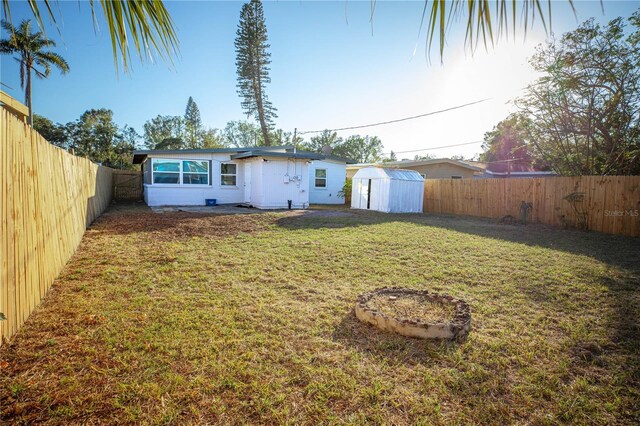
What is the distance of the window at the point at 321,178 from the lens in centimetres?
1848

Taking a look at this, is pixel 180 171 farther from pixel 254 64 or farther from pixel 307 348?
pixel 254 64

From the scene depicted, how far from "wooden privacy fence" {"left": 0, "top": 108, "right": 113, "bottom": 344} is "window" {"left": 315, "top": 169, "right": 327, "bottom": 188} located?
14.4 m

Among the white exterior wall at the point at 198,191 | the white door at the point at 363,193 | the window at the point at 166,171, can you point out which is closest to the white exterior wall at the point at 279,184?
the white exterior wall at the point at 198,191

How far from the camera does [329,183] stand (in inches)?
739

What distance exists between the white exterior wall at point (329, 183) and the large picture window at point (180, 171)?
19.7 ft

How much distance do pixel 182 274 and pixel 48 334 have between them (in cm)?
191

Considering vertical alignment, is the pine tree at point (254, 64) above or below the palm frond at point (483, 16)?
above

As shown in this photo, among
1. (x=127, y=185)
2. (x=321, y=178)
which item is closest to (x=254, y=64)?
(x=321, y=178)

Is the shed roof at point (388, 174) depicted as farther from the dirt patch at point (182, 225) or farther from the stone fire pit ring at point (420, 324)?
the stone fire pit ring at point (420, 324)

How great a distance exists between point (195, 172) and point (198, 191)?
3.06 feet

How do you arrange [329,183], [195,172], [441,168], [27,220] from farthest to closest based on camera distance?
[441,168] < [329,183] < [195,172] < [27,220]

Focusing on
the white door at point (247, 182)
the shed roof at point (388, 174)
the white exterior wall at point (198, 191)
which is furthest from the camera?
the white door at point (247, 182)

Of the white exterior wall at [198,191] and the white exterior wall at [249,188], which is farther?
the white exterior wall at [198,191]

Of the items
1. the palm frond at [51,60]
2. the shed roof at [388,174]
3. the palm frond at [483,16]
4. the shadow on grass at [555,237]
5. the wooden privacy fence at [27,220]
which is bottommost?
the shadow on grass at [555,237]
